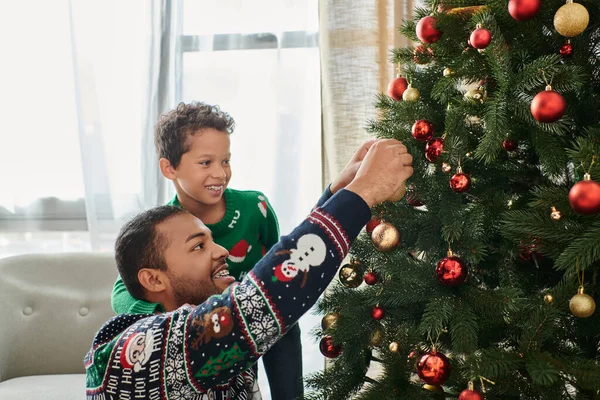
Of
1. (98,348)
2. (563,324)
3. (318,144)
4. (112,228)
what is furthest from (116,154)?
(563,324)

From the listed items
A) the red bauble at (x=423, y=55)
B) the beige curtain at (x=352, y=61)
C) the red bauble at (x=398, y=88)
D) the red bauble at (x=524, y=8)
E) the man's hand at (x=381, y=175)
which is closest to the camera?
the red bauble at (x=524, y=8)

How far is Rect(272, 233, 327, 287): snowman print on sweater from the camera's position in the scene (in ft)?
3.12

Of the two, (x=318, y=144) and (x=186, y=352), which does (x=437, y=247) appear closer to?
(x=186, y=352)

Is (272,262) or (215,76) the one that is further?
(215,76)

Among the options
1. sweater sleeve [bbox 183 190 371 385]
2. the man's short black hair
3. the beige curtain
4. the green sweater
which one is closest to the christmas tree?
sweater sleeve [bbox 183 190 371 385]

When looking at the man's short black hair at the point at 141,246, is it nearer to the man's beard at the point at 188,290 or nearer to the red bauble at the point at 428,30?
the man's beard at the point at 188,290

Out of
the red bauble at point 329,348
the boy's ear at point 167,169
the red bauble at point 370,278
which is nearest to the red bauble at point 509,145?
the red bauble at point 370,278

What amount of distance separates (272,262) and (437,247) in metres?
0.28

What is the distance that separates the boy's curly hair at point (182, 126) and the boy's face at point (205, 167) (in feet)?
0.05

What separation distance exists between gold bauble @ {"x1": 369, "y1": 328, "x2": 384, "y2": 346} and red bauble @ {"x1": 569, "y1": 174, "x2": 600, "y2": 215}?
1.42 ft

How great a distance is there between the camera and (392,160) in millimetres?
1006

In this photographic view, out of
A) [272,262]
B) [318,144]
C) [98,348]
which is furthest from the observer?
[318,144]

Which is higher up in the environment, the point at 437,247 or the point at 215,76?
the point at 215,76

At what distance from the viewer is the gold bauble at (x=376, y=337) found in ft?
3.66
